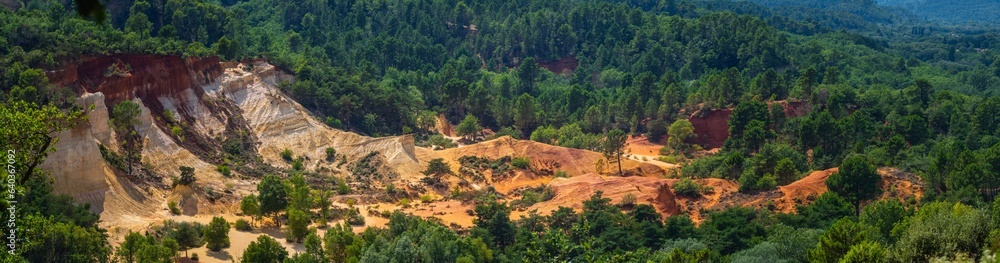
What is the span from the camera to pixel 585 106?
4333 inches

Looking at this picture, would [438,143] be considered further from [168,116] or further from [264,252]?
[264,252]

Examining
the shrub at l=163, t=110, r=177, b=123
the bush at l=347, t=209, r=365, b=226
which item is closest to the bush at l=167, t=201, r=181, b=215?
the bush at l=347, t=209, r=365, b=226

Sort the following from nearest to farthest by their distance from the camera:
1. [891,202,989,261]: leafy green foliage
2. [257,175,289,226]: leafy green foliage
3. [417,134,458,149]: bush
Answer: [891,202,989,261]: leafy green foliage
[257,175,289,226]: leafy green foliage
[417,134,458,149]: bush

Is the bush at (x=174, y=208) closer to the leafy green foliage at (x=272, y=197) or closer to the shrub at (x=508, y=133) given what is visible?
the leafy green foliage at (x=272, y=197)

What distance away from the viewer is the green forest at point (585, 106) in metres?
48.6

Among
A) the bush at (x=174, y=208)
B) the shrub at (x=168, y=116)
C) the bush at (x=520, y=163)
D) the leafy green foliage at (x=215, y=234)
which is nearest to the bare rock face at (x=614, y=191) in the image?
the bush at (x=520, y=163)

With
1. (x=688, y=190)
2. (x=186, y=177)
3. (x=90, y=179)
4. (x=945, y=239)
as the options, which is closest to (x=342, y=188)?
(x=186, y=177)

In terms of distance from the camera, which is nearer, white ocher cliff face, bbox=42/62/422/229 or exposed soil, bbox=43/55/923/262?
white ocher cliff face, bbox=42/62/422/229

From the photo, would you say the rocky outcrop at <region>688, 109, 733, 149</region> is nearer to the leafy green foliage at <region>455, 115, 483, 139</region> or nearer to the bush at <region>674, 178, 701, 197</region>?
the leafy green foliage at <region>455, 115, 483, 139</region>

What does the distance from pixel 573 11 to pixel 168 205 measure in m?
84.6

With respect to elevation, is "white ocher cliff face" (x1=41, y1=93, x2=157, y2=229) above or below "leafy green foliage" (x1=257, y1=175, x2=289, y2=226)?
above

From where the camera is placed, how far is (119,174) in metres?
61.0

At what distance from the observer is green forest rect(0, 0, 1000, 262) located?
4862cm

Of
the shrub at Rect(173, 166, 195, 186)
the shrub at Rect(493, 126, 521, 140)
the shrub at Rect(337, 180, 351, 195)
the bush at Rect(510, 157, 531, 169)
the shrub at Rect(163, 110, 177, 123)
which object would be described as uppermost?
the shrub at Rect(163, 110, 177, 123)
